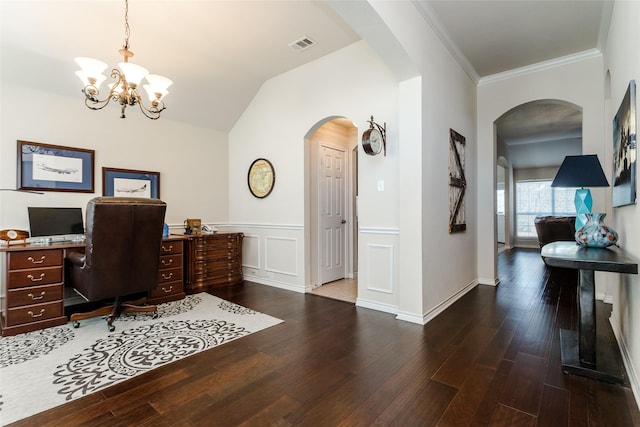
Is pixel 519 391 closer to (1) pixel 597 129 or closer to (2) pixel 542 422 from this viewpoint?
(2) pixel 542 422

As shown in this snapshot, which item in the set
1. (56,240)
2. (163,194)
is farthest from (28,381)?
(163,194)

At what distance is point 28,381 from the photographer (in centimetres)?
188

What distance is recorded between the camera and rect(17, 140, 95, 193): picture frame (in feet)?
10.7

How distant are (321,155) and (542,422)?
3617 mm

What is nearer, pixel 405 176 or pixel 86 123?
pixel 405 176

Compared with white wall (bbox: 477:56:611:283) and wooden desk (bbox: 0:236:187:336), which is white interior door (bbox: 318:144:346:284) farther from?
wooden desk (bbox: 0:236:187:336)

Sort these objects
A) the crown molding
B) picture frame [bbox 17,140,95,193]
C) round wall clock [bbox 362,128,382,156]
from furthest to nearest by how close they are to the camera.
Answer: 1. the crown molding
2. picture frame [bbox 17,140,95,193]
3. round wall clock [bbox 362,128,382,156]

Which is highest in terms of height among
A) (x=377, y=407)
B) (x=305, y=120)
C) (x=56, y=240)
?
(x=305, y=120)

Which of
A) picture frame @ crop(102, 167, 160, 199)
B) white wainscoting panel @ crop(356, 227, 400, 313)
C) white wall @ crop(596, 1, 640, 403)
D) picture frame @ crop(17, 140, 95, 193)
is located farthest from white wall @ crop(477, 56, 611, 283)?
picture frame @ crop(17, 140, 95, 193)

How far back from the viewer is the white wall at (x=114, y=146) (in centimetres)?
320

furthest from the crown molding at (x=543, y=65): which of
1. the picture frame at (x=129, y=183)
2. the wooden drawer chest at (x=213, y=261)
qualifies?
the picture frame at (x=129, y=183)

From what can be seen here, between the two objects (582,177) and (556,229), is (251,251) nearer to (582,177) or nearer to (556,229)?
(582,177)

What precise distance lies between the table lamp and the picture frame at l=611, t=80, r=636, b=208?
0.13m

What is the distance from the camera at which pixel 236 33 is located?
340 centimetres
